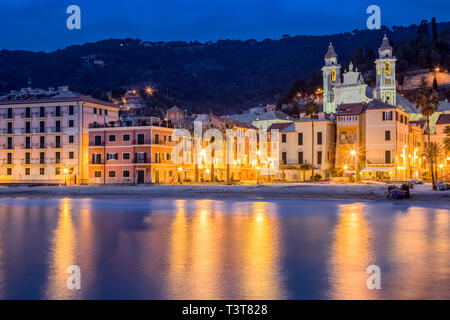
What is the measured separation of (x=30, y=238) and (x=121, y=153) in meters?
49.1

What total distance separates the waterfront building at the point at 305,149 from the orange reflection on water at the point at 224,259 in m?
46.1

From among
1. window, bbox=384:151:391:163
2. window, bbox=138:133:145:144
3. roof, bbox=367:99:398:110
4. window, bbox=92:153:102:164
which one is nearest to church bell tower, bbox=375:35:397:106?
roof, bbox=367:99:398:110

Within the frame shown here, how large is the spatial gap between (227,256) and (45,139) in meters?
63.2

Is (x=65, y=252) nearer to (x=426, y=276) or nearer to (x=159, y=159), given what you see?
(x=426, y=276)

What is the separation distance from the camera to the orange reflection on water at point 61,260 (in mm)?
12250

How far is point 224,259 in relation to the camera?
16453 mm

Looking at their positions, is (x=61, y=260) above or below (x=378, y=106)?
below

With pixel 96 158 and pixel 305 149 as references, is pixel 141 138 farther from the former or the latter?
Result: pixel 305 149

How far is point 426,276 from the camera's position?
Result: 1390cm

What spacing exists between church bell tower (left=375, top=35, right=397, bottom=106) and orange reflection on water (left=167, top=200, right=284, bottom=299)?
110 meters

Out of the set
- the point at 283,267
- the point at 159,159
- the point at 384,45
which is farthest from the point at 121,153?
the point at 384,45

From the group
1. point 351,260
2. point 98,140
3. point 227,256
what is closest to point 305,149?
point 98,140
